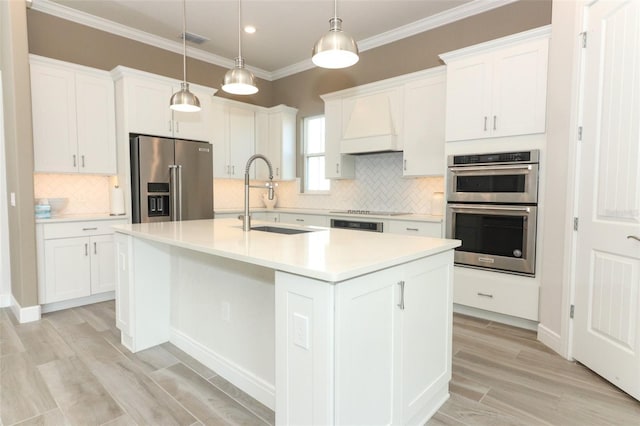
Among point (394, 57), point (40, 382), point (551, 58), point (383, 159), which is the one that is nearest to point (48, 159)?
point (40, 382)

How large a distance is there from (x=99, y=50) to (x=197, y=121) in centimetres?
131

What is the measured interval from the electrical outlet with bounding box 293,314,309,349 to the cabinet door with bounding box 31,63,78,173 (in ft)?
11.6

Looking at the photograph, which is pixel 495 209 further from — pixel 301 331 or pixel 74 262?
pixel 74 262

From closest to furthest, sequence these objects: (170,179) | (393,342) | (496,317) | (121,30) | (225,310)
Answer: (393,342)
(225,310)
(496,317)
(170,179)
(121,30)

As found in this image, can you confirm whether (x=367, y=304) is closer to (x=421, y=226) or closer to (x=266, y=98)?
(x=421, y=226)

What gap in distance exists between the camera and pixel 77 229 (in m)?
3.65

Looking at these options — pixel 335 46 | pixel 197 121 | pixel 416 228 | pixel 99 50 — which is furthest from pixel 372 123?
pixel 99 50

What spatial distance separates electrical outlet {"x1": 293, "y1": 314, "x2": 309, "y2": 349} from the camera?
53.3 inches

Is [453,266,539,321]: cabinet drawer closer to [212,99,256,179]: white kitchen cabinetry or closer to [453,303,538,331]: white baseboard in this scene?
[453,303,538,331]: white baseboard

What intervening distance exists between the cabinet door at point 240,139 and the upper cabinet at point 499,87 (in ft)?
9.95

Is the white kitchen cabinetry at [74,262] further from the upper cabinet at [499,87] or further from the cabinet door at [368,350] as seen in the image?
the upper cabinet at [499,87]

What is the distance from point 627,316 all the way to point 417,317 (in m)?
1.40

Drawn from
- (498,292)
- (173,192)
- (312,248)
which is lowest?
(498,292)

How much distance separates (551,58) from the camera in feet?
9.45
